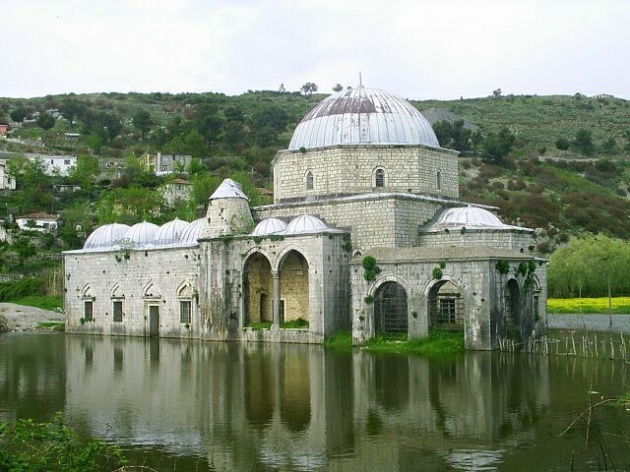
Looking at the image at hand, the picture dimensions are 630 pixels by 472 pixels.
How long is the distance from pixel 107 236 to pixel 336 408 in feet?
102

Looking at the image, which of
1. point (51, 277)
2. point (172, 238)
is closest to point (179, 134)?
point (51, 277)

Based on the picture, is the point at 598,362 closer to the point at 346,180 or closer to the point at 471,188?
the point at 346,180

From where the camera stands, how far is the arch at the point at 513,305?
3238 cm

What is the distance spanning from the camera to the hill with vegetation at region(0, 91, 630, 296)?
2734 inches

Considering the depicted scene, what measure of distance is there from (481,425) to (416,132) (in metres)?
24.7

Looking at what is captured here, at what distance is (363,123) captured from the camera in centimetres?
3984

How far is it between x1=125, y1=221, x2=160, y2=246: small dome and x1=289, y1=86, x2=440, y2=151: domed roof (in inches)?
366

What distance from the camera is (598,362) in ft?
85.5

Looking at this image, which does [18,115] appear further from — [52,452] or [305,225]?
[52,452]

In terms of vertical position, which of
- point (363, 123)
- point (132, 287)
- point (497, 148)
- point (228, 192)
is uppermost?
point (497, 148)

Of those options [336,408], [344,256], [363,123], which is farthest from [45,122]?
[336,408]

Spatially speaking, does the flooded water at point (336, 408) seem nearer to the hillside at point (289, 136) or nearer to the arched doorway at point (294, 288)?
the arched doorway at point (294, 288)

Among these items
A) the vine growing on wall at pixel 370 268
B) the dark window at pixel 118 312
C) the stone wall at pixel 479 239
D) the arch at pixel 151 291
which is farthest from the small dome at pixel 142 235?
the vine growing on wall at pixel 370 268

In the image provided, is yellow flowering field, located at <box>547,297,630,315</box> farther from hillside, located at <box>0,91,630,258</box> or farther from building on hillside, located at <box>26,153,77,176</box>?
building on hillside, located at <box>26,153,77,176</box>
